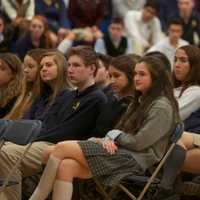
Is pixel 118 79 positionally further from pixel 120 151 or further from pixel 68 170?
pixel 68 170

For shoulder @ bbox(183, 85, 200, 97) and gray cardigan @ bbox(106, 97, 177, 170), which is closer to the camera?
gray cardigan @ bbox(106, 97, 177, 170)

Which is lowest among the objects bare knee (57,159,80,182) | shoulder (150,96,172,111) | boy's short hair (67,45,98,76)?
bare knee (57,159,80,182)

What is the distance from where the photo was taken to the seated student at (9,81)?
7.07 meters

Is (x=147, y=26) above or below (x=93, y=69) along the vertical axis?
below

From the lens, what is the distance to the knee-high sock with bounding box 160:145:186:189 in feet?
18.4

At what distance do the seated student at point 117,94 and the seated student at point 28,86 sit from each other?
821 mm

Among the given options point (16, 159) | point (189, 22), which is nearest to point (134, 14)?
point (189, 22)

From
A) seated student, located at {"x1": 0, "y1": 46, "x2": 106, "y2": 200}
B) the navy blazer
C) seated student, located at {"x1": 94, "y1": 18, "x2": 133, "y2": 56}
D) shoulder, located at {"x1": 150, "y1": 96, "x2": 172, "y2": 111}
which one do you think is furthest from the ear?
seated student, located at {"x1": 94, "y1": 18, "x2": 133, "y2": 56}

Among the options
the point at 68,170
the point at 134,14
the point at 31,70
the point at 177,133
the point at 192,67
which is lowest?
the point at 68,170

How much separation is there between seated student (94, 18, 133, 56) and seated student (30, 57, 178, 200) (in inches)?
173

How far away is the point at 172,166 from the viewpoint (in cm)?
561

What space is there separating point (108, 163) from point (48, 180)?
43 cm

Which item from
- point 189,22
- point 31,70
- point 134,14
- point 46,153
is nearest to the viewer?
point 46,153

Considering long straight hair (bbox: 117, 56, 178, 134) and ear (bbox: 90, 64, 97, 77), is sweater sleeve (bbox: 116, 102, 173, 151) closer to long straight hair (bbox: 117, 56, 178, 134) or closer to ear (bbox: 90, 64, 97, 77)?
long straight hair (bbox: 117, 56, 178, 134)
